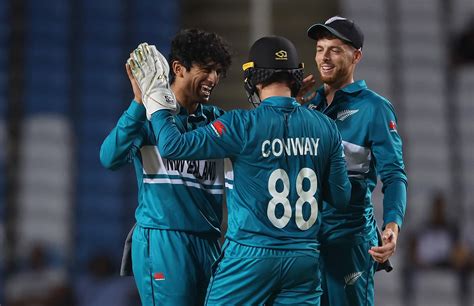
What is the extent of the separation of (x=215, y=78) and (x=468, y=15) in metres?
6.48

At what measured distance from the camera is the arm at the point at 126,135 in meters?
3.34

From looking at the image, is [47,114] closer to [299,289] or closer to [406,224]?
[406,224]

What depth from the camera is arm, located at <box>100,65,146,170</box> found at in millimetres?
3340

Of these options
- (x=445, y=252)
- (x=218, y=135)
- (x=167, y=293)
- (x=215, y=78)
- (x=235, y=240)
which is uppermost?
(x=215, y=78)

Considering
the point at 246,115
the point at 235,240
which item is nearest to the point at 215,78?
the point at 246,115

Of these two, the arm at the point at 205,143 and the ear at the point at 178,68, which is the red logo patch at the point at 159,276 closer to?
the arm at the point at 205,143

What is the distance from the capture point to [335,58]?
3.67 metres

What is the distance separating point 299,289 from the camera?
304cm

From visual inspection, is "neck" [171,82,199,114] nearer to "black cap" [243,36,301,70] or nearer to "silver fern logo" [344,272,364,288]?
"black cap" [243,36,301,70]

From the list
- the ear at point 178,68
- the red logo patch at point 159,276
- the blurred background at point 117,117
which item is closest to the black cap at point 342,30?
the ear at point 178,68

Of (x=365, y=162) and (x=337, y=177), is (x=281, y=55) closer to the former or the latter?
(x=337, y=177)

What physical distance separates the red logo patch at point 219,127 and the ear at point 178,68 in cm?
60

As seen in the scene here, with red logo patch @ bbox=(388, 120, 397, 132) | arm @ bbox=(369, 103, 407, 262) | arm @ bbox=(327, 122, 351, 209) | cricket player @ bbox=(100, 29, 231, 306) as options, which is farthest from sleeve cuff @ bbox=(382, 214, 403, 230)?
cricket player @ bbox=(100, 29, 231, 306)

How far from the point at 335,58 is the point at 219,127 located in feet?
2.85
